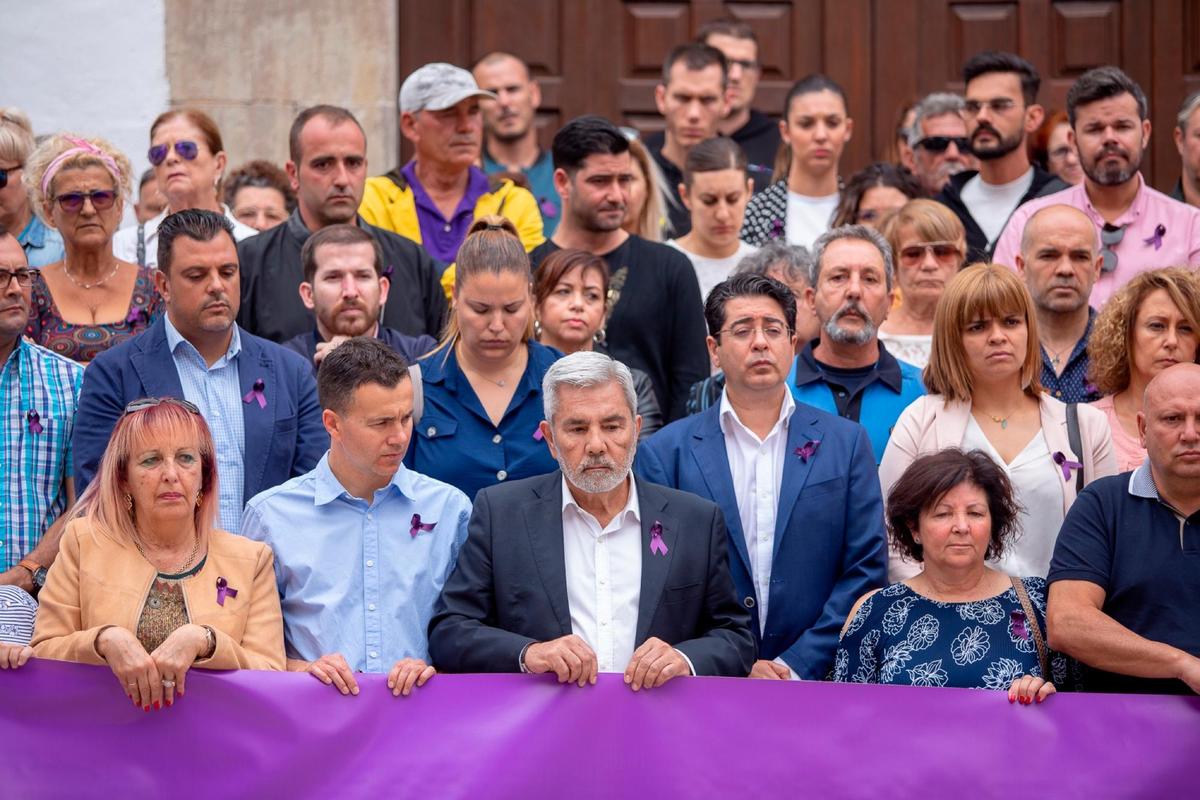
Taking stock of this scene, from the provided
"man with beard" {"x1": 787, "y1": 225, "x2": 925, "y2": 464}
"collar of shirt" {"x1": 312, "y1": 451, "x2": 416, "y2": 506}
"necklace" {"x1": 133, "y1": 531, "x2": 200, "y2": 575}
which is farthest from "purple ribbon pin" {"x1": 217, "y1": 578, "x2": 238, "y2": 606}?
"man with beard" {"x1": 787, "y1": 225, "x2": 925, "y2": 464}

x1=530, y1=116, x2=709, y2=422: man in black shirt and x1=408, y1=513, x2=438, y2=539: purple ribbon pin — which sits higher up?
x1=530, y1=116, x2=709, y2=422: man in black shirt

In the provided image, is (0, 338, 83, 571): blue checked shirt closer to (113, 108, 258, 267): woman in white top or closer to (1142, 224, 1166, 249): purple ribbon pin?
(113, 108, 258, 267): woman in white top

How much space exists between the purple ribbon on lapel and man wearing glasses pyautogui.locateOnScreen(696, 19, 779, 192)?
4.52 metres

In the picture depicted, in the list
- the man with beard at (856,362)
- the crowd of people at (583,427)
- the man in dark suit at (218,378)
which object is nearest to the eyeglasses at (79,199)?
the crowd of people at (583,427)

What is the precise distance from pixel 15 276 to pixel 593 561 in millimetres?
2377

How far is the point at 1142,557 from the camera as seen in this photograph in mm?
5543

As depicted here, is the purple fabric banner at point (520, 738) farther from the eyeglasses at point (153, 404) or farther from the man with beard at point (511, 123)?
the man with beard at point (511, 123)

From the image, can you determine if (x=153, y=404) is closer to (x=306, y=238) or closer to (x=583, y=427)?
(x=583, y=427)

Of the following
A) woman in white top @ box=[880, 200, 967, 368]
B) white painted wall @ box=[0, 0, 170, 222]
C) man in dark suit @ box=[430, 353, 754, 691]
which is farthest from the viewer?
white painted wall @ box=[0, 0, 170, 222]

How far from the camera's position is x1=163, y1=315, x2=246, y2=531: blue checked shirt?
6.32m

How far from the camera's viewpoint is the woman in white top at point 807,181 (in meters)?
9.16

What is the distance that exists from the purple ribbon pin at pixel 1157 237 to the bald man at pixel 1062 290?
746 mm

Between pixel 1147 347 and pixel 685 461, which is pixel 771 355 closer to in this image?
Answer: pixel 685 461

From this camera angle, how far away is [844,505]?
20.3ft
